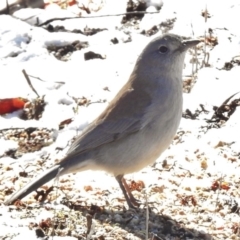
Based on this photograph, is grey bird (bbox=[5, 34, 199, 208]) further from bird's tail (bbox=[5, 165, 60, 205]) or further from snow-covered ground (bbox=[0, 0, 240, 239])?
snow-covered ground (bbox=[0, 0, 240, 239])

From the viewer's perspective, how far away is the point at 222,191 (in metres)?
6.87

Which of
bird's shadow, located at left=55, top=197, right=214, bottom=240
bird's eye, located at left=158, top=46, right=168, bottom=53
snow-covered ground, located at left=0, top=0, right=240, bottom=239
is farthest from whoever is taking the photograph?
bird's eye, located at left=158, top=46, right=168, bottom=53

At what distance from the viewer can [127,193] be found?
22.6 feet

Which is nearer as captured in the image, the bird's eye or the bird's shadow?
the bird's shadow

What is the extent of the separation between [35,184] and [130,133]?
2.68 feet

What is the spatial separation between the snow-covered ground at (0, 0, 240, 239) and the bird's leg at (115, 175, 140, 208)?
82 mm

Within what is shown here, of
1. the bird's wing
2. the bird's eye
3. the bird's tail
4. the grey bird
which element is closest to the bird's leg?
the grey bird

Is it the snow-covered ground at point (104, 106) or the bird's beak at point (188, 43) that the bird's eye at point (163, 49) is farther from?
the snow-covered ground at point (104, 106)

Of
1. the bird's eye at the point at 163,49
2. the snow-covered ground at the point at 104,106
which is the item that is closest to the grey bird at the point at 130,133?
the bird's eye at the point at 163,49

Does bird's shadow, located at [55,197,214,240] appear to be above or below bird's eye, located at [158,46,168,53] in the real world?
below

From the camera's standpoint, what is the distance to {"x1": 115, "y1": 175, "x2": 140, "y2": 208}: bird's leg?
6.82 meters

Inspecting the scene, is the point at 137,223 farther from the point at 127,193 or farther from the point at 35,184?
the point at 35,184

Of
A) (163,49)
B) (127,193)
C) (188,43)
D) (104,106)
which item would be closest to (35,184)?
(127,193)

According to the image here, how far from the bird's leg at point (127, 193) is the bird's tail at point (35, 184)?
0.51 m
